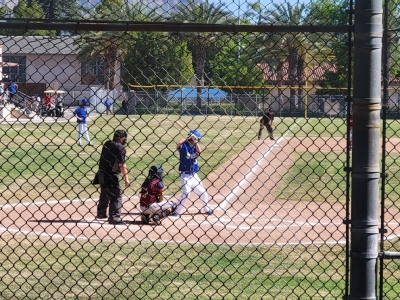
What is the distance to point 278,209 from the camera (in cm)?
1560

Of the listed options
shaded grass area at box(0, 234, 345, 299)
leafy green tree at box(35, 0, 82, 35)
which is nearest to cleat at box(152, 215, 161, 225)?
shaded grass area at box(0, 234, 345, 299)

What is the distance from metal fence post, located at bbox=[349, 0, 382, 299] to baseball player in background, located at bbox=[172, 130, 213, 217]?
9.28m

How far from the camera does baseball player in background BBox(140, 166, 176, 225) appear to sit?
1403cm

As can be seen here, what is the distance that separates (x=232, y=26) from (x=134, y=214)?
390 inches

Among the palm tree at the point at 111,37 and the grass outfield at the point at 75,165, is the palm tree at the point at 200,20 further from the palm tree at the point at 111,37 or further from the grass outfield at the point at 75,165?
the grass outfield at the point at 75,165

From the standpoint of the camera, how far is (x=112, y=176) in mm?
13992

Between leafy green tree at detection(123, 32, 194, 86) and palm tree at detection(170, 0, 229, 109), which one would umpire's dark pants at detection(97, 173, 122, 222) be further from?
palm tree at detection(170, 0, 229, 109)

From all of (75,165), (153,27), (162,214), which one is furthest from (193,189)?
(153,27)

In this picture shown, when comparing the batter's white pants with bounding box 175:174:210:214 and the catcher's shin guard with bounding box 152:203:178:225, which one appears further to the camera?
the batter's white pants with bounding box 175:174:210:214

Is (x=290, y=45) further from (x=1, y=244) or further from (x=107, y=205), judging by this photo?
(x=107, y=205)

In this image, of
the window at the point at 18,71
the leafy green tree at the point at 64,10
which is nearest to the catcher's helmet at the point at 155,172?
the window at the point at 18,71

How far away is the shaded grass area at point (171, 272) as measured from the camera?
9.11 m

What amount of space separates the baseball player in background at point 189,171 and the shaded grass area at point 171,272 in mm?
2433

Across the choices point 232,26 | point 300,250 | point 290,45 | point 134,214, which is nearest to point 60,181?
point 134,214
